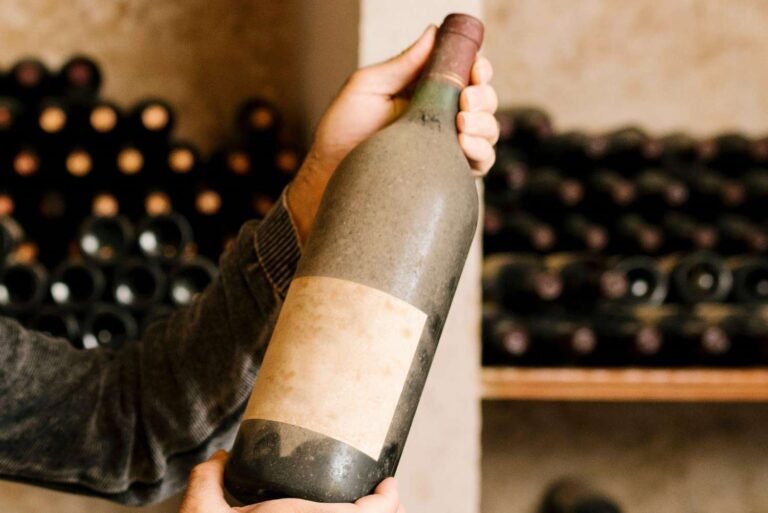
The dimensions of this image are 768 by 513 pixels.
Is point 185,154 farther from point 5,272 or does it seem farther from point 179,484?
point 179,484

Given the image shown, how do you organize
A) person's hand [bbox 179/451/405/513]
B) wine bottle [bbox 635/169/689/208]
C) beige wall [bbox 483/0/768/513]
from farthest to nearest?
1. beige wall [bbox 483/0/768/513]
2. wine bottle [bbox 635/169/689/208]
3. person's hand [bbox 179/451/405/513]

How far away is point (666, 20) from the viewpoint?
6.79ft

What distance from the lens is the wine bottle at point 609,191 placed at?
170 centimetres

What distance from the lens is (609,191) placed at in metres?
1.71

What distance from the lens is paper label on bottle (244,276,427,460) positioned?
537 millimetres

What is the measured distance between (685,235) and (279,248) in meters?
1.19

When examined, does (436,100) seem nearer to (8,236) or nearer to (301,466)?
(301,466)

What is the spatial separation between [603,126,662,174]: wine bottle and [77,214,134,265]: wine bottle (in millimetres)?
1063

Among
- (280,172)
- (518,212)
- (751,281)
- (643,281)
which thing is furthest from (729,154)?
(280,172)

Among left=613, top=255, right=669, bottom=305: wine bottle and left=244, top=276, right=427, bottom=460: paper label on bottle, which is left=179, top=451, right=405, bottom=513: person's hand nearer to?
left=244, top=276, right=427, bottom=460: paper label on bottle

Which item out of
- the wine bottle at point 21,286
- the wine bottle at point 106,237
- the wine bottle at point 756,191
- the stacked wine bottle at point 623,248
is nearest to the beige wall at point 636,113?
the stacked wine bottle at point 623,248

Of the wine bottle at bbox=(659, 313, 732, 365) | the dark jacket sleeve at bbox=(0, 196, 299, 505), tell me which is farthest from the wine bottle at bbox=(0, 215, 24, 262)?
the wine bottle at bbox=(659, 313, 732, 365)

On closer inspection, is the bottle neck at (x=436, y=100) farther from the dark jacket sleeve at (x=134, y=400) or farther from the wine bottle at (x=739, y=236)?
the wine bottle at (x=739, y=236)

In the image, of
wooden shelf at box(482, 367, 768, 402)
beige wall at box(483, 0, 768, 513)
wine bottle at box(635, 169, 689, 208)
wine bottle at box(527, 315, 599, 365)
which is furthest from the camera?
beige wall at box(483, 0, 768, 513)
